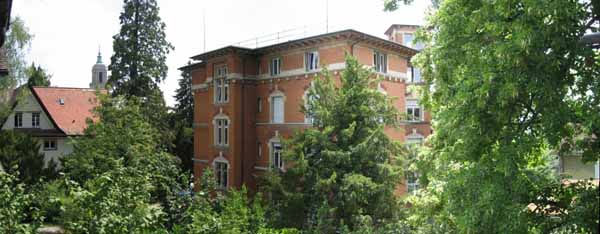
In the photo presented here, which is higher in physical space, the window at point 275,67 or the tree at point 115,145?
the window at point 275,67

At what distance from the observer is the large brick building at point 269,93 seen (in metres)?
25.7

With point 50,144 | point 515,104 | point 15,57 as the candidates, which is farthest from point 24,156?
point 515,104

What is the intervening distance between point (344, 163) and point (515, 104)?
11.3 m

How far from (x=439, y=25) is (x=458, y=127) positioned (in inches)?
107

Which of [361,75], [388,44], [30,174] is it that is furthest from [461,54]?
[30,174]

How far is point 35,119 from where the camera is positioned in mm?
41406

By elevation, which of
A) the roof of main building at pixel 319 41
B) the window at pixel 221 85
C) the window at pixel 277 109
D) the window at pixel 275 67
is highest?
the roof of main building at pixel 319 41

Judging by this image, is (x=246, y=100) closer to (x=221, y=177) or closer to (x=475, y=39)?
(x=221, y=177)

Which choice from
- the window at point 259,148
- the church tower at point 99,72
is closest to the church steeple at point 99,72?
the church tower at point 99,72

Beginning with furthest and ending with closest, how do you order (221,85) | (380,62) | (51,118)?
(51,118)
(221,85)
(380,62)

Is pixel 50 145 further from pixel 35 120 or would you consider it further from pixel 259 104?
pixel 259 104

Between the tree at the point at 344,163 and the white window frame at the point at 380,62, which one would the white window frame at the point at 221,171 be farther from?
the white window frame at the point at 380,62

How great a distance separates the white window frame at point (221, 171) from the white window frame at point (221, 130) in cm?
89

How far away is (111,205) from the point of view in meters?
8.92
